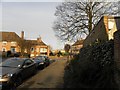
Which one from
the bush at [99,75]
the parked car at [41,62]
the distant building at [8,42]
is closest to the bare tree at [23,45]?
the distant building at [8,42]

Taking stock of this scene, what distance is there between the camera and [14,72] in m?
12.5

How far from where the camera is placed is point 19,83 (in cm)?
1273

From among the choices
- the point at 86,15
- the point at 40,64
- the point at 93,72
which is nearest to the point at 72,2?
the point at 86,15

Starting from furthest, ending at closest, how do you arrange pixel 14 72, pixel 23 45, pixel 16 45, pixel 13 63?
pixel 16 45, pixel 23 45, pixel 13 63, pixel 14 72

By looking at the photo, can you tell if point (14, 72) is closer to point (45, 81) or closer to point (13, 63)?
point (13, 63)

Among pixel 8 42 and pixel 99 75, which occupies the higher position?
pixel 8 42

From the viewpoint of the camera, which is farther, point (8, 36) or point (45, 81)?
point (8, 36)

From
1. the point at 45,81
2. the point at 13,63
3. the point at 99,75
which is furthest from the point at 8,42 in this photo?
the point at 99,75

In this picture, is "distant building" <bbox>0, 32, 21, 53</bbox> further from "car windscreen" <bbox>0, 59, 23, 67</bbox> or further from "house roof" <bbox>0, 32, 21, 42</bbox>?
"car windscreen" <bbox>0, 59, 23, 67</bbox>

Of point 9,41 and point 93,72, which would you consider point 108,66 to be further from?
point 9,41

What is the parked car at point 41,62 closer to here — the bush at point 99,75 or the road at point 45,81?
the road at point 45,81

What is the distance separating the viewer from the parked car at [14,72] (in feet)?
38.0

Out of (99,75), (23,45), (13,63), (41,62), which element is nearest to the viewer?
(99,75)

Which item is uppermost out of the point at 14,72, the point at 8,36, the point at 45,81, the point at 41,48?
the point at 8,36
